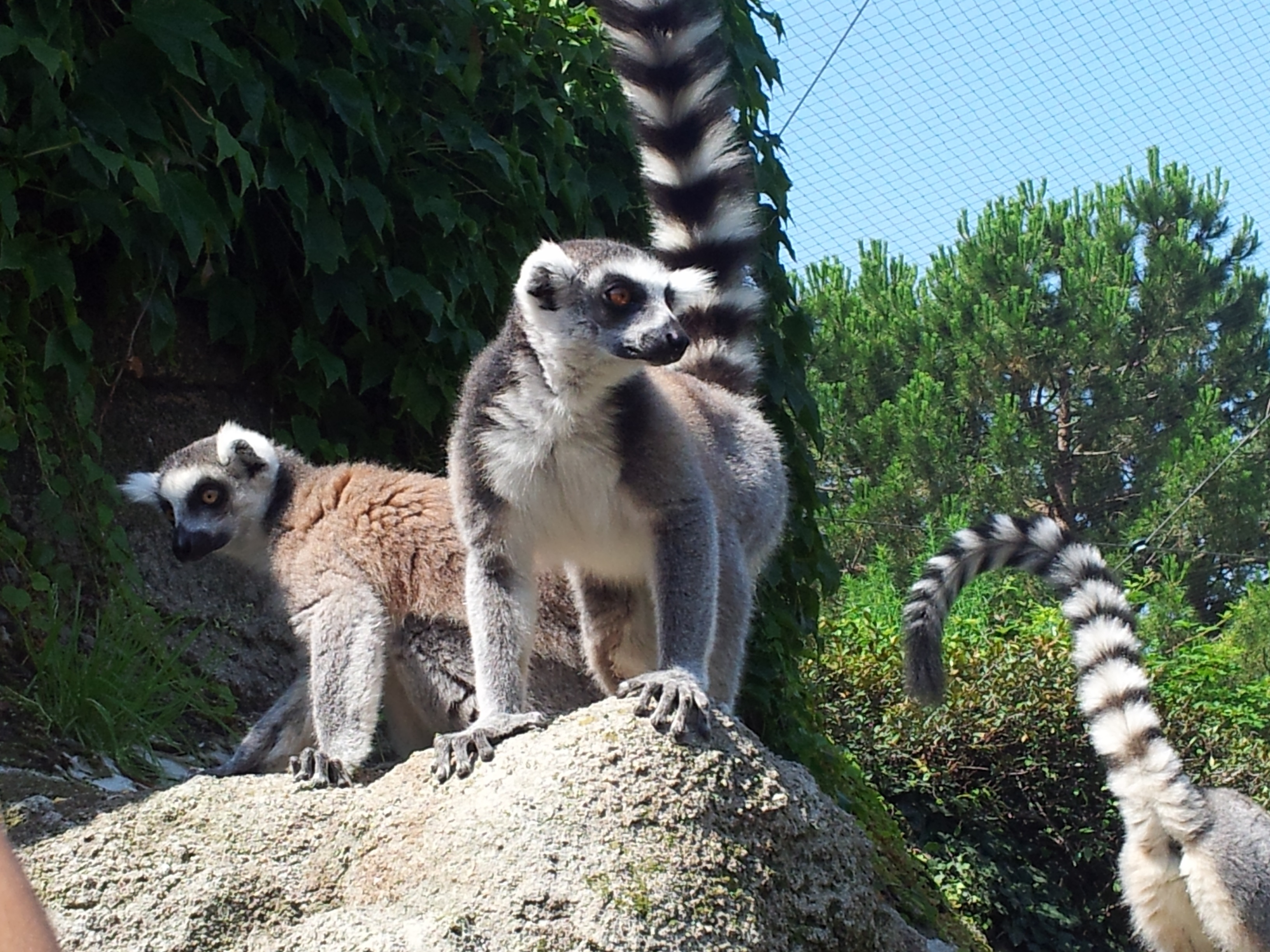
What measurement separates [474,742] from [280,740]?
103 cm

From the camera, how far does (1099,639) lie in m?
8.09

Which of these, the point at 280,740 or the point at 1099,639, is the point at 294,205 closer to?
the point at 280,740

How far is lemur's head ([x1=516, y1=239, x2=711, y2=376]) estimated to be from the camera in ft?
11.5

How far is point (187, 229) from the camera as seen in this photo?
4379mm

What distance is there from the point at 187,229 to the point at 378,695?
64.0 inches

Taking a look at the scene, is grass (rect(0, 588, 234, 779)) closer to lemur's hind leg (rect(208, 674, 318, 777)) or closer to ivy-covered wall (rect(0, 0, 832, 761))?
ivy-covered wall (rect(0, 0, 832, 761))

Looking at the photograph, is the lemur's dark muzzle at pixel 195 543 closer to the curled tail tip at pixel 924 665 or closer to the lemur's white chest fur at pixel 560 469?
the lemur's white chest fur at pixel 560 469

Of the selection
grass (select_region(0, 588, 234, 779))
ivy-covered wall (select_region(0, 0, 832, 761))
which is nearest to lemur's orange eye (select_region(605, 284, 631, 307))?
ivy-covered wall (select_region(0, 0, 832, 761))

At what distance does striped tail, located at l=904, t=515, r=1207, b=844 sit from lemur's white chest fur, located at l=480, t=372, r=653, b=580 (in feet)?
11.4

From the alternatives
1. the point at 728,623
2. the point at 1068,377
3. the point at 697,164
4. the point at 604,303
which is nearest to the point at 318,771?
the point at 728,623

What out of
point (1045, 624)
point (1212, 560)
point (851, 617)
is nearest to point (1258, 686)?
point (1045, 624)

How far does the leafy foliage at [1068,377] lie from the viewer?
14.3 m

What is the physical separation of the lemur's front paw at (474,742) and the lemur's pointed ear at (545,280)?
1.10 m

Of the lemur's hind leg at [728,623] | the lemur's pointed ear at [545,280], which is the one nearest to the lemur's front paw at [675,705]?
the lemur's hind leg at [728,623]
